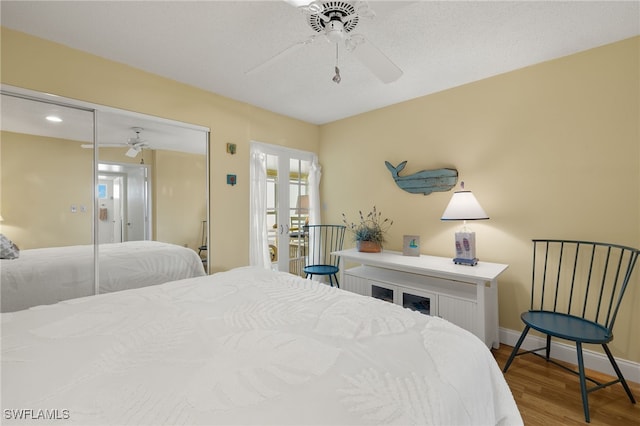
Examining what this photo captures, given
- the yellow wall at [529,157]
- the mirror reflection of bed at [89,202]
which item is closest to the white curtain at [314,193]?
the yellow wall at [529,157]

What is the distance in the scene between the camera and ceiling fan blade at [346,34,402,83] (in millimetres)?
1481

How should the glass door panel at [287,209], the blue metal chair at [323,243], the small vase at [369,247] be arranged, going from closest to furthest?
the small vase at [369,247], the glass door panel at [287,209], the blue metal chair at [323,243]

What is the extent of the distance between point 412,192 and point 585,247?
152 cm

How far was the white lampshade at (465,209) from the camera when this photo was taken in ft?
7.95

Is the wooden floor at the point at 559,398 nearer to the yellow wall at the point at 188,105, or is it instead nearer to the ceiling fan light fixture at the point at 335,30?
the ceiling fan light fixture at the point at 335,30

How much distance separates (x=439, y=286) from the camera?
260 cm

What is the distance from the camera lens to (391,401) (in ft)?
2.41

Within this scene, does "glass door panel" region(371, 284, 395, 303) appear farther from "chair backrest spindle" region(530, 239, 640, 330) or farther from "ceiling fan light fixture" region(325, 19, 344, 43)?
"ceiling fan light fixture" region(325, 19, 344, 43)

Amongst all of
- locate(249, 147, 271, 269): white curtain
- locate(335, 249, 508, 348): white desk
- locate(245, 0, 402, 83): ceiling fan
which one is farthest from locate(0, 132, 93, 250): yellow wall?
locate(335, 249, 508, 348): white desk

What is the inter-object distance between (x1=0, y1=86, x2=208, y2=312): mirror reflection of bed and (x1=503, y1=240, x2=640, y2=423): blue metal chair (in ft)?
9.97

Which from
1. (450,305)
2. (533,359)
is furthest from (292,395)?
(533,359)

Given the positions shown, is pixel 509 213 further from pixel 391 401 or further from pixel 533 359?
pixel 391 401

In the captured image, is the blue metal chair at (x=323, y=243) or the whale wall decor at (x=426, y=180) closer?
the whale wall decor at (x=426, y=180)

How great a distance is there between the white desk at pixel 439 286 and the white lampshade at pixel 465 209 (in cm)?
45
